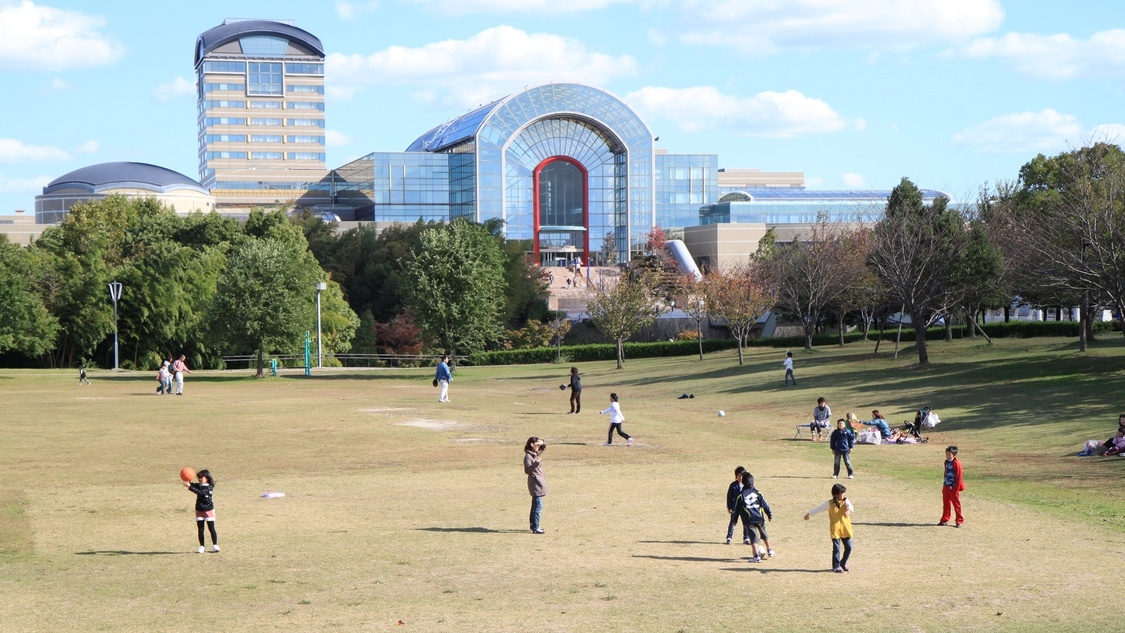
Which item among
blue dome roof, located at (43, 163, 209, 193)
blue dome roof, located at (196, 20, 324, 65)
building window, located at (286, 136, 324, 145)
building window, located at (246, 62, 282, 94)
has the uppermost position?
blue dome roof, located at (196, 20, 324, 65)

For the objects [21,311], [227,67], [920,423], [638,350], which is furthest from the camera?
[227,67]

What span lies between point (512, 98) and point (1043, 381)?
3405 inches

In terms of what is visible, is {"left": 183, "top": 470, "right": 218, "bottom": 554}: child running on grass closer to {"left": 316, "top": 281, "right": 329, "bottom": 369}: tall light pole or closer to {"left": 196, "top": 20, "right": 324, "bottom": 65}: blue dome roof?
{"left": 316, "top": 281, "right": 329, "bottom": 369}: tall light pole

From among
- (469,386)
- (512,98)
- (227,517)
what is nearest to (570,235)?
(512,98)

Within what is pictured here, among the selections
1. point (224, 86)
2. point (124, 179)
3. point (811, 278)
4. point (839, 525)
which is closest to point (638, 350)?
point (811, 278)

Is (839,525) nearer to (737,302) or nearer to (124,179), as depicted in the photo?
(737,302)

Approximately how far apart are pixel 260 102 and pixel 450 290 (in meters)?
130

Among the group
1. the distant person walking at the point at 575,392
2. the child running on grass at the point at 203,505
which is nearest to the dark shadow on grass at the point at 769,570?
the child running on grass at the point at 203,505

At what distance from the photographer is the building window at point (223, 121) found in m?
181

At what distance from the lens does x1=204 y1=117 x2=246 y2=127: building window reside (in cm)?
18125

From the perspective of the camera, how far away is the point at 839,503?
51.0ft

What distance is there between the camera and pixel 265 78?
184 metres

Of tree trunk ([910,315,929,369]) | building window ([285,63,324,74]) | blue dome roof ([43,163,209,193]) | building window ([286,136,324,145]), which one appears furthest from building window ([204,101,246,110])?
tree trunk ([910,315,929,369])

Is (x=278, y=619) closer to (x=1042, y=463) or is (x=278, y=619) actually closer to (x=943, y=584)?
(x=943, y=584)
